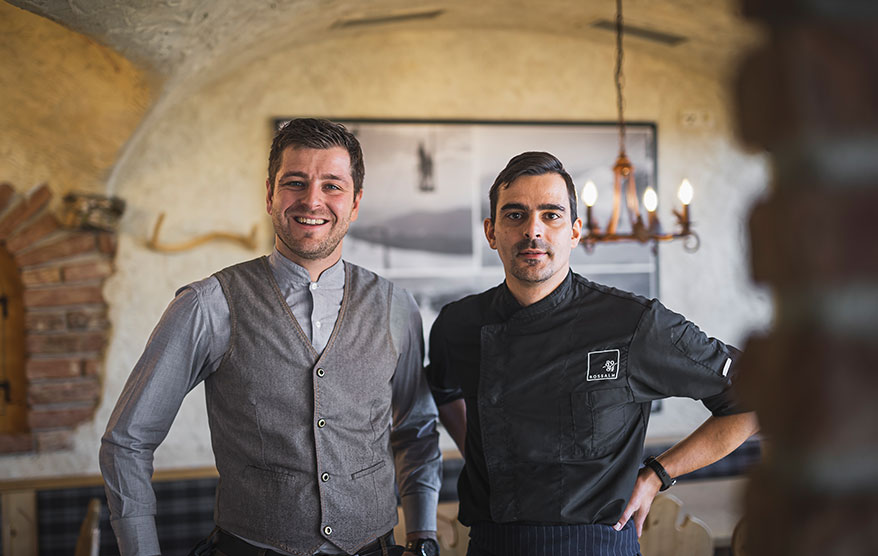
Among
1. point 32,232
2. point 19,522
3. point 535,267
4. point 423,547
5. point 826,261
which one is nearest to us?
point 826,261

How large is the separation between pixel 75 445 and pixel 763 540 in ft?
12.4

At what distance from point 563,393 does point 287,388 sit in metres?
0.61

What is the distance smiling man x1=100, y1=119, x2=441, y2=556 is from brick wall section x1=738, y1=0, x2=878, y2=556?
1.32 metres

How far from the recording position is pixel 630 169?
278 cm

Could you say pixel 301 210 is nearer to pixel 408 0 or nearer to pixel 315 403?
pixel 315 403

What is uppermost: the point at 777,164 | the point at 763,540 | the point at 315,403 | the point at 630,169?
the point at 630,169

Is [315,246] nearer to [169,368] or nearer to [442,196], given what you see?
[169,368]

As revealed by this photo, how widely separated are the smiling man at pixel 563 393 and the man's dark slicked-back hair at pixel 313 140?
358mm

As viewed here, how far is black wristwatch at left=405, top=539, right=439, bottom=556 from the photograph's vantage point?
1.81 meters

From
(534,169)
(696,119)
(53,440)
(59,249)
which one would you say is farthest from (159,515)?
(696,119)

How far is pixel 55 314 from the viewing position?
11.5 feet

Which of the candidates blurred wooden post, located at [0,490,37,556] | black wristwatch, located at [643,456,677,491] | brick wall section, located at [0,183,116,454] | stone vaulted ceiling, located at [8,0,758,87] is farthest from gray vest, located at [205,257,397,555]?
brick wall section, located at [0,183,116,454]

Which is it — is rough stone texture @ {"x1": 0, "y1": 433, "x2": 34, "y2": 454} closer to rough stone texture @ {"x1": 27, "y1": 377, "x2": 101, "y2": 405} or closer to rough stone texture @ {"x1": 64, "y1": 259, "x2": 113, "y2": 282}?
rough stone texture @ {"x1": 27, "y1": 377, "x2": 101, "y2": 405}

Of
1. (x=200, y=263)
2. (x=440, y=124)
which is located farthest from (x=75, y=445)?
(x=440, y=124)
